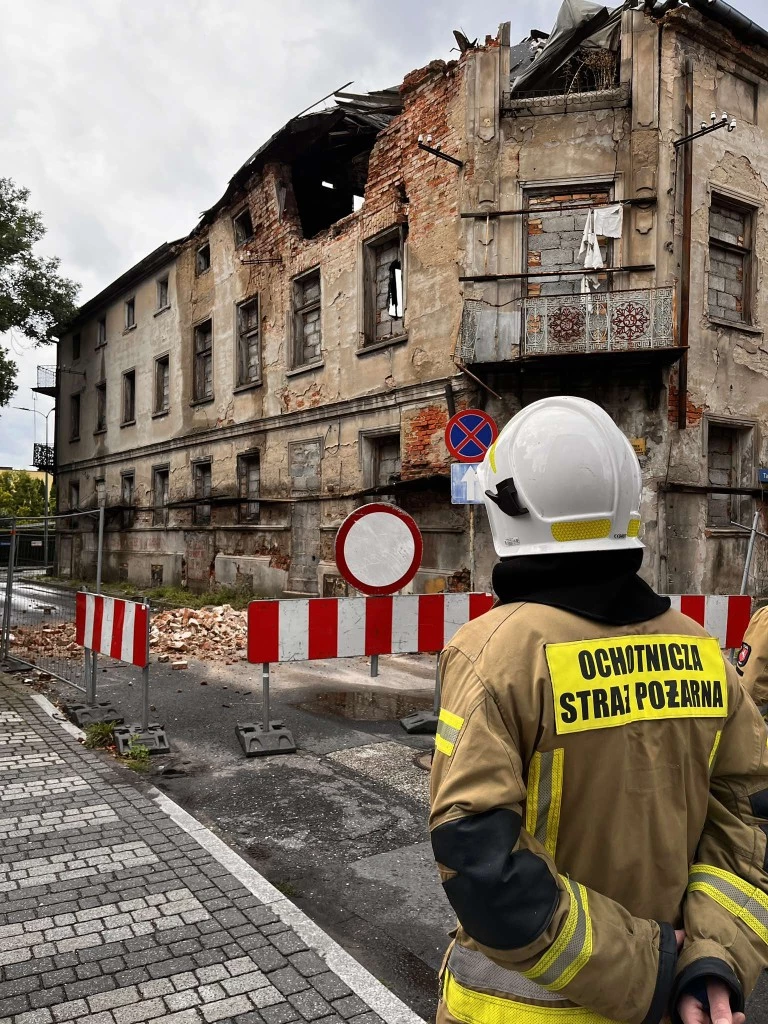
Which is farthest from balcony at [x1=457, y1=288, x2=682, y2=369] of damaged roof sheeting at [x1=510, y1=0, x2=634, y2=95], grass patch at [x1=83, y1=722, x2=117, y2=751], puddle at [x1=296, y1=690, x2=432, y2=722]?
grass patch at [x1=83, y1=722, x2=117, y2=751]

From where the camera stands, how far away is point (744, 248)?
13.4 metres

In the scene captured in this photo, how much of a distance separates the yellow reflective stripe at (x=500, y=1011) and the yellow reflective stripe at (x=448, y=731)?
48 centimetres

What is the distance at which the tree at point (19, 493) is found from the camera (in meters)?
63.9

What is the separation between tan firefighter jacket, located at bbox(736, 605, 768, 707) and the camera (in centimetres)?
354

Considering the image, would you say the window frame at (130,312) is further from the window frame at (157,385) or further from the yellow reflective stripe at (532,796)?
the yellow reflective stripe at (532,796)

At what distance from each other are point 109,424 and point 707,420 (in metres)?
21.1

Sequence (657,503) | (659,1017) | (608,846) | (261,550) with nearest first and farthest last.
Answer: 1. (659,1017)
2. (608,846)
3. (657,503)
4. (261,550)

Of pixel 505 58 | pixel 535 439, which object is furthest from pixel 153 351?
pixel 535 439

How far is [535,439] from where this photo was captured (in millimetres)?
1594

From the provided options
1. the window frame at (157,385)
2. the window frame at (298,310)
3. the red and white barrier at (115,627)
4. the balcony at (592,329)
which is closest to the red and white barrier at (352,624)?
the red and white barrier at (115,627)

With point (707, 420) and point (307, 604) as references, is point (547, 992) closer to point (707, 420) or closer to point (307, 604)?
point (307, 604)

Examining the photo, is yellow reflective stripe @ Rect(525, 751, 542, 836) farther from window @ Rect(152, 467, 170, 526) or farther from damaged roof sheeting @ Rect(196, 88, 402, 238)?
window @ Rect(152, 467, 170, 526)

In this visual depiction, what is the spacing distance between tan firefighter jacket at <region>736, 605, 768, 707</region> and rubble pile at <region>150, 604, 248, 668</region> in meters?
7.96

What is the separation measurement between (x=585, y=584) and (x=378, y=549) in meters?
5.18
